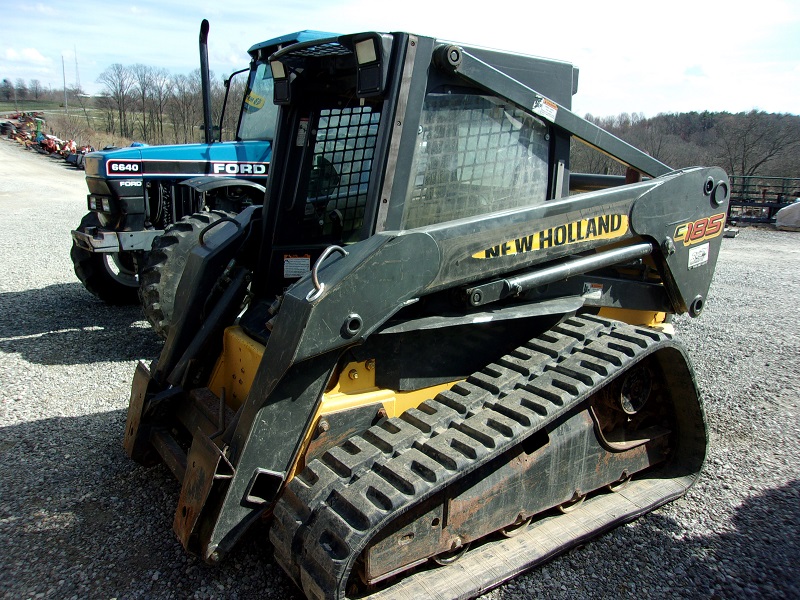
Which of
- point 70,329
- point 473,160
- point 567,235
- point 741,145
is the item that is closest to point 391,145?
point 473,160

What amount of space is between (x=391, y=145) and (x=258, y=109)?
5398 mm

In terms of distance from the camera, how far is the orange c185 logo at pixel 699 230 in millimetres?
3721

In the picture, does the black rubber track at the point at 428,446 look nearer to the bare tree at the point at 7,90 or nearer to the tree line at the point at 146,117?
the tree line at the point at 146,117

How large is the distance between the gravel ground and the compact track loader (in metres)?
0.22

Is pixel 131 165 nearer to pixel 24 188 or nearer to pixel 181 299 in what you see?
pixel 181 299

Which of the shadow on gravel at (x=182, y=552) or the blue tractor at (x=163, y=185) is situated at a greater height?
the blue tractor at (x=163, y=185)

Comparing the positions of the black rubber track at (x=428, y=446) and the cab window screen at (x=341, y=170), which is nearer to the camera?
the black rubber track at (x=428, y=446)

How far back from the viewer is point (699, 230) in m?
3.83

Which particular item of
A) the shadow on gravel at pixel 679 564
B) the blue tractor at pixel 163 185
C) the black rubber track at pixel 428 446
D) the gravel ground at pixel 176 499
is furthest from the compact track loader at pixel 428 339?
the blue tractor at pixel 163 185

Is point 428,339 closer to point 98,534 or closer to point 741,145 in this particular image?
point 98,534

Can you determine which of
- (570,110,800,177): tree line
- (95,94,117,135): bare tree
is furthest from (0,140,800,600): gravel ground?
(95,94,117,135): bare tree

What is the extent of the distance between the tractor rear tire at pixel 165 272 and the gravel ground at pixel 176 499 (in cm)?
54

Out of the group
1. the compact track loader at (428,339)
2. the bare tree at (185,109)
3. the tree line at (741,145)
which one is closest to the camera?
the compact track loader at (428,339)

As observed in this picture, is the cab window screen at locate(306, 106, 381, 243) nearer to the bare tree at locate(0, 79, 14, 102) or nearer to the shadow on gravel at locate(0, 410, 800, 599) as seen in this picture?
the shadow on gravel at locate(0, 410, 800, 599)
